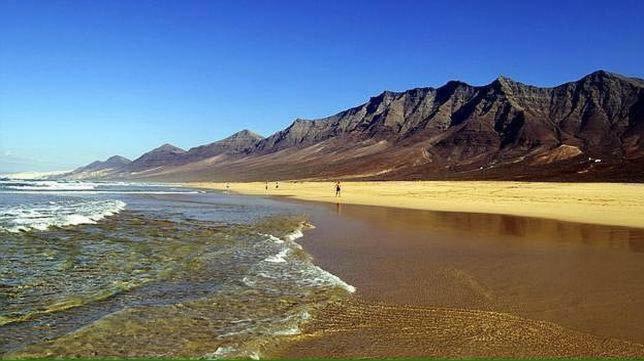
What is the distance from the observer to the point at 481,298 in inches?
430

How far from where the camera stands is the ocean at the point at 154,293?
8.10 metres

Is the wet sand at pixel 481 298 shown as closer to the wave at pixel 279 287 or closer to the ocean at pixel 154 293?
the wave at pixel 279 287

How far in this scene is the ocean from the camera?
8102 mm

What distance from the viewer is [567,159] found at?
151m

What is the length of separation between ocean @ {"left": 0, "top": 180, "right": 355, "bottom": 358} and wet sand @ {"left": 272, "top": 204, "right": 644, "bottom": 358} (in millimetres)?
918

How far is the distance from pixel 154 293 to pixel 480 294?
7154mm

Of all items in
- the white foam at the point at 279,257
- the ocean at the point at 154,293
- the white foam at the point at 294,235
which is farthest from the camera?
the white foam at the point at 294,235

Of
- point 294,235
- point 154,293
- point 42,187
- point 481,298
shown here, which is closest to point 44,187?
point 42,187

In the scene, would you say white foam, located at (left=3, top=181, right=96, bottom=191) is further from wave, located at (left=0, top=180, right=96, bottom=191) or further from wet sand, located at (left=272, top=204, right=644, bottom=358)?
wet sand, located at (left=272, top=204, right=644, bottom=358)

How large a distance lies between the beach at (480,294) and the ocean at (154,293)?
0.88m

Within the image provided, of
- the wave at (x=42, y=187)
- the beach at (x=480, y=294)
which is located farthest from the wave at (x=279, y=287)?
the wave at (x=42, y=187)

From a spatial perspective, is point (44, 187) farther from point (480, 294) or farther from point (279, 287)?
point (480, 294)

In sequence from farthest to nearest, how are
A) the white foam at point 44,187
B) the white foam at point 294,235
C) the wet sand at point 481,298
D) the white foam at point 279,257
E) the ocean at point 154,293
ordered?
the white foam at point 44,187
the white foam at point 294,235
the white foam at point 279,257
the ocean at point 154,293
the wet sand at point 481,298

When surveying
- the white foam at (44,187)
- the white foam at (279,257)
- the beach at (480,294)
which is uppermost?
the white foam at (44,187)
